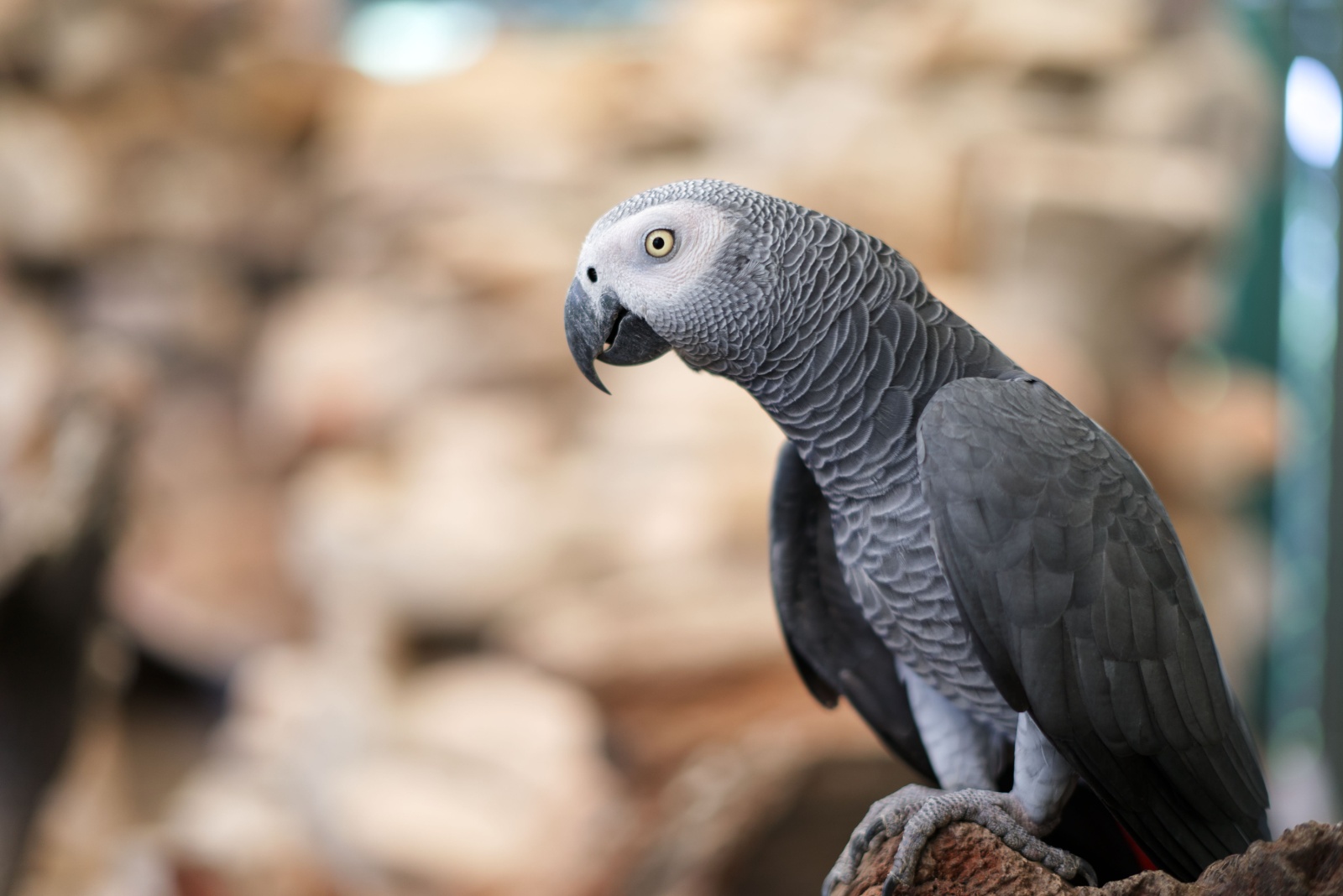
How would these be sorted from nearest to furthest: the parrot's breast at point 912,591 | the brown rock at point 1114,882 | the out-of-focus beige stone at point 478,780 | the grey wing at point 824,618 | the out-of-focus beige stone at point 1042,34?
the brown rock at point 1114,882 → the parrot's breast at point 912,591 → the grey wing at point 824,618 → the out-of-focus beige stone at point 478,780 → the out-of-focus beige stone at point 1042,34

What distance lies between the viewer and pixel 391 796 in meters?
2.88

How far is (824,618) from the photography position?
90 centimetres

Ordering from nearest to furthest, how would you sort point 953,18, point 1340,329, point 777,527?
point 777,527 → point 1340,329 → point 953,18

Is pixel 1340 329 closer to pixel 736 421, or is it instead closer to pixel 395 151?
pixel 736 421

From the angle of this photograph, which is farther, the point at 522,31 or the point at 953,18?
the point at 522,31

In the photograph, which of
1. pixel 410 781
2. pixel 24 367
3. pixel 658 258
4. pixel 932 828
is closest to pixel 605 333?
pixel 658 258

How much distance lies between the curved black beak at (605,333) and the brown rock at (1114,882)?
1.34 feet

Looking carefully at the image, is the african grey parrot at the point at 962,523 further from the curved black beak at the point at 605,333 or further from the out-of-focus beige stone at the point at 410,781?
the out-of-focus beige stone at the point at 410,781

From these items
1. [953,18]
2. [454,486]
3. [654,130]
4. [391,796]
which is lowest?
[391,796]

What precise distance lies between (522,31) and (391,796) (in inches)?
134

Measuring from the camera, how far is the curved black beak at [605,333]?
0.80m

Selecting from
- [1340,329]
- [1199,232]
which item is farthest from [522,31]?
[1340,329]

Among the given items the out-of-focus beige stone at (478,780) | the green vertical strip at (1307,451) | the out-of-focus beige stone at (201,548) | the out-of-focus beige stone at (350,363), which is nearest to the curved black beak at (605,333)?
the out-of-focus beige stone at (478,780)

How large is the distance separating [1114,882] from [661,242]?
21.3 inches
